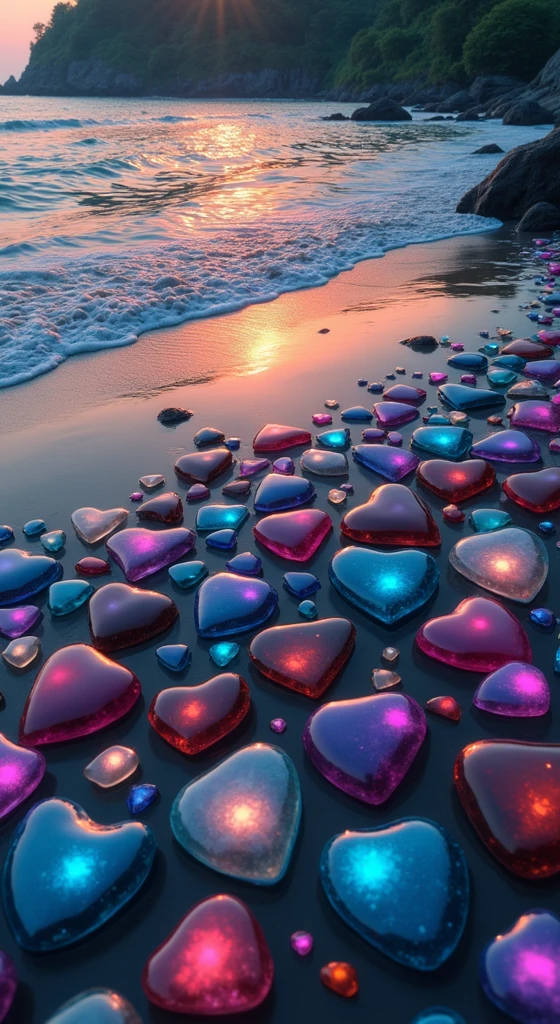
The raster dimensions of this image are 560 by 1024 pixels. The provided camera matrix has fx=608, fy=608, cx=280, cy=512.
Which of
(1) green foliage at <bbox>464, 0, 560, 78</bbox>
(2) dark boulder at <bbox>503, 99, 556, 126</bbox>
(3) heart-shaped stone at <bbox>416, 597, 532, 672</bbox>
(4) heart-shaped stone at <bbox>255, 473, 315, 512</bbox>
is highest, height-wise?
(1) green foliage at <bbox>464, 0, 560, 78</bbox>

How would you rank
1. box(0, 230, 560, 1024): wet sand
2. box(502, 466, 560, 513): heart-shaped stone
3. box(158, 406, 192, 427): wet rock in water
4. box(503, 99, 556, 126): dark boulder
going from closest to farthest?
box(0, 230, 560, 1024): wet sand, box(502, 466, 560, 513): heart-shaped stone, box(158, 406, 192, 427): wet rock in water, box(503, 99, 556, 126): dark boulder

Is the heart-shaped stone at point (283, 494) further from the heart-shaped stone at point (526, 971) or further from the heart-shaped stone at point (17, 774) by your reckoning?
the heart-shaped stone at point (526, 971)

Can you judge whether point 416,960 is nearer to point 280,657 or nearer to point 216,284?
point 280,657

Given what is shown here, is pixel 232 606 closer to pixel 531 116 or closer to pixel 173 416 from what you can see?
pixel 173 416

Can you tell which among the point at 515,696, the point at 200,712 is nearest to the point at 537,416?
the point at 515,696

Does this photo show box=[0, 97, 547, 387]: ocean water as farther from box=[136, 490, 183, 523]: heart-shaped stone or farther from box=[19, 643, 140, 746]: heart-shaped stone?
box=[19, 643, 140, 746]: heart-shaped stone

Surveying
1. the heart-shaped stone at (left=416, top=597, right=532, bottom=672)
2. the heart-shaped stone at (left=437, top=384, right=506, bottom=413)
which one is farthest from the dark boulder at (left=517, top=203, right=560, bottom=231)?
the heart-shaped stone at (left=416, top=597, right=532, bottom=672)
